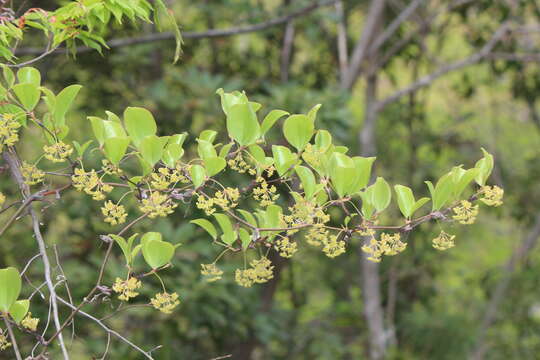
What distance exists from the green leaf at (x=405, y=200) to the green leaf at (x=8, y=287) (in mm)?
643

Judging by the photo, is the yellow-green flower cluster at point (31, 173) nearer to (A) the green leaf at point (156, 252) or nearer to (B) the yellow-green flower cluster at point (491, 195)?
(A) the green leaf at point (156, 252)

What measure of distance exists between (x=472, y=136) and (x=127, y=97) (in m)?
2.23

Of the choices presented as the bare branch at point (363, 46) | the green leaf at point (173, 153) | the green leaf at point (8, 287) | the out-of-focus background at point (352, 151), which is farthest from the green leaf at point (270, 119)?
the bare branch at point (363, 46)

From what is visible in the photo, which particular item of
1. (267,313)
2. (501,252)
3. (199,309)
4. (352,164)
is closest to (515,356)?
(501,252)

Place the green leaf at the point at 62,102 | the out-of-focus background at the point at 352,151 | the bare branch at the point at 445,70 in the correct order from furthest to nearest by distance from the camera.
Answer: the bare branch at the point at 445,70, the out-of-focus background at the point at 352,151, the green leaf at the point at 62,102

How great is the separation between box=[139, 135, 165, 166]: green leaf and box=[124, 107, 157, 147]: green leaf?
0.15 ft

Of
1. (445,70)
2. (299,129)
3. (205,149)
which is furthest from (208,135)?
(445,70)

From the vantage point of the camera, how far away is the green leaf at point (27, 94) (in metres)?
1.17

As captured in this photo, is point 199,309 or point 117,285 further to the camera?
point 199,309

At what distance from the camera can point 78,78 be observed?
13.1ft

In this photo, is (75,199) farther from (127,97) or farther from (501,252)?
(501,252)

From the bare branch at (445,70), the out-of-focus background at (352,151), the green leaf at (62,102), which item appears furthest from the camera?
the bare branch at (445,70)

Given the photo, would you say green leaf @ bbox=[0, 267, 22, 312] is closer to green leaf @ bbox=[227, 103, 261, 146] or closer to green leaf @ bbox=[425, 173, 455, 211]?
green leaf @ bbox=[227, 103, 261, 146]

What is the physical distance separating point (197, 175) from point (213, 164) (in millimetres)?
35
